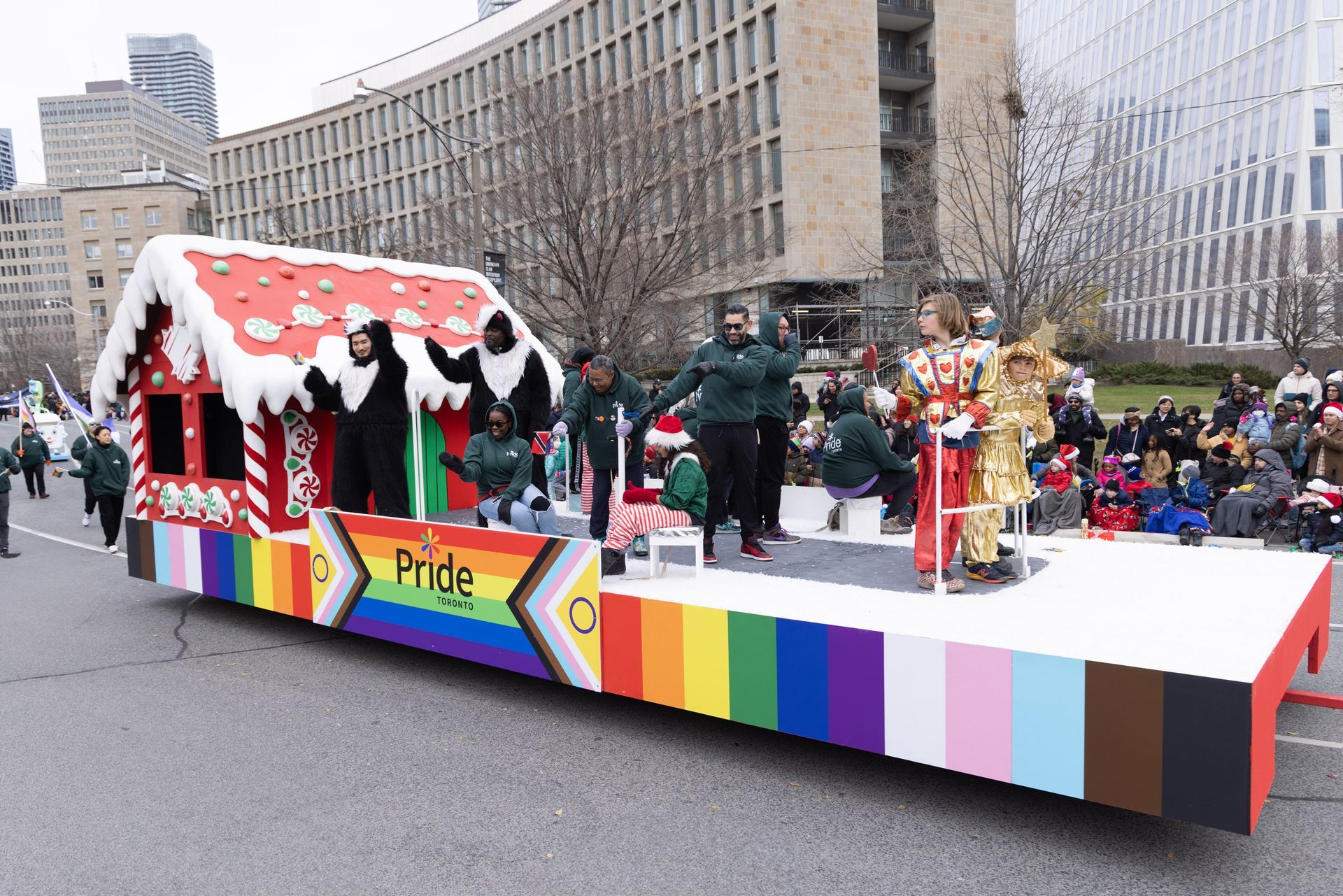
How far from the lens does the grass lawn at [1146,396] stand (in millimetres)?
26656

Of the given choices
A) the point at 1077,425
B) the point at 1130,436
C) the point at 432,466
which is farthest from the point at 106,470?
the point at 1130,436

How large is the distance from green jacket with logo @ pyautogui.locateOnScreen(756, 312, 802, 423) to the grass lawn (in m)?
20.3

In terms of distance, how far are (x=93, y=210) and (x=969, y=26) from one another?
72.6m

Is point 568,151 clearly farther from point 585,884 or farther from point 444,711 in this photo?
point 585,884

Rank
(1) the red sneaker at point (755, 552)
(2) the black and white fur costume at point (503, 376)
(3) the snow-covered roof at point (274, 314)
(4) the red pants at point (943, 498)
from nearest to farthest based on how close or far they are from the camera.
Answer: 1. (4) the red pants at point (943, 498)
2. (1) the red sneaker at point (755, 552)
3. (3) the snow-covered roof at point (274, 314)
4. (2) the black and white fur costume at point (503, 376)

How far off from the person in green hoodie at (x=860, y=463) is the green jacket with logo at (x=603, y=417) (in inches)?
54.4

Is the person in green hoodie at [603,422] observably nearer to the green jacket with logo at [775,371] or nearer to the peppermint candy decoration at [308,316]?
the green jacket with logo at [775,371]

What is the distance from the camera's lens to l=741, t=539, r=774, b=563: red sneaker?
6125 mm

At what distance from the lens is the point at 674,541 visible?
5457mm

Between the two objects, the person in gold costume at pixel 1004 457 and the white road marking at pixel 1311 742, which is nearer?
the white road marking at pixel 1311 742

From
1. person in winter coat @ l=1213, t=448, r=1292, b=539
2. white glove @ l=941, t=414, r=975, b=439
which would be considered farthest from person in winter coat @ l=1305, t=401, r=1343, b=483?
white glove @ l=941, t=414, r=975, b=439

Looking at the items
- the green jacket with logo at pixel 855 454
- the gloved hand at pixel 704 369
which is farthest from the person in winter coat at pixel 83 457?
the green jacket with logo at pixel 855 454

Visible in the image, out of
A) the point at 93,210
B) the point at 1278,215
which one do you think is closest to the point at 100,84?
the point at 93,210

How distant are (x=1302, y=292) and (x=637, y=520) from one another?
109ft
